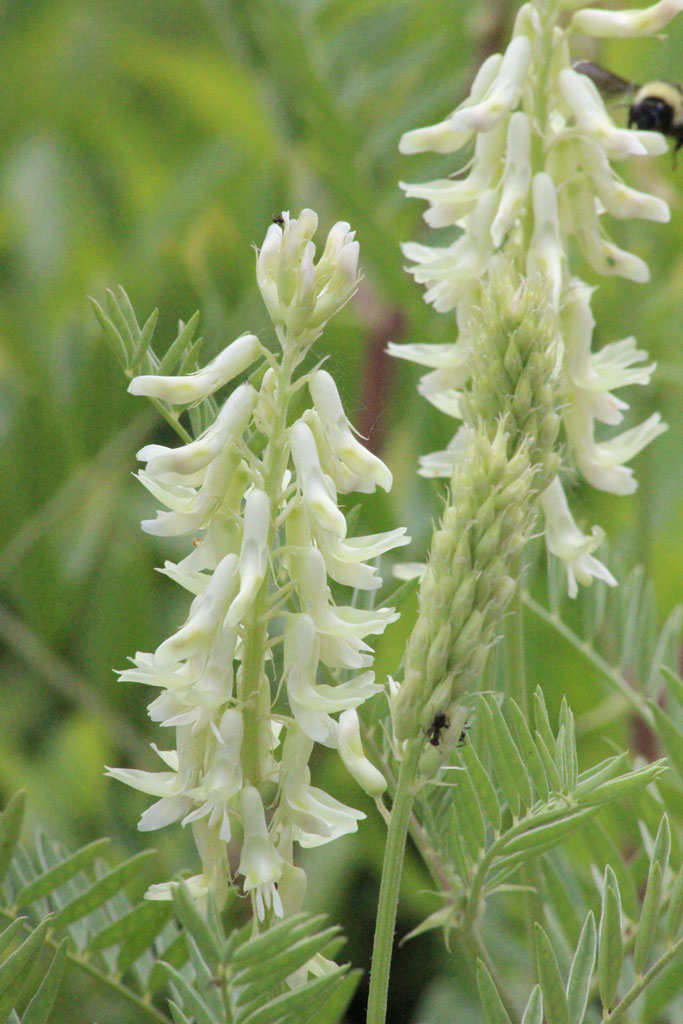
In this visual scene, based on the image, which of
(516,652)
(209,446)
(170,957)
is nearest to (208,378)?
(209,446)

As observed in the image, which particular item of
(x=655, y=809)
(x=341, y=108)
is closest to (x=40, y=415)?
(x=341, y=108)

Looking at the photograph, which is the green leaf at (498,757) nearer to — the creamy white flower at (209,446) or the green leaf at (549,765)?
the green leaf at (549,765)

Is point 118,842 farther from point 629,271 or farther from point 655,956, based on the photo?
point 629,271

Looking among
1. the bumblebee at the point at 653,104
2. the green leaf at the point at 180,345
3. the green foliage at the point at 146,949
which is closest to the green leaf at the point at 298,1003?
the green foliage at the point at 146,949

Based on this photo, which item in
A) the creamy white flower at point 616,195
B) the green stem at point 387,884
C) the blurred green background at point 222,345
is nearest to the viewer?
the green stem at point 387,884

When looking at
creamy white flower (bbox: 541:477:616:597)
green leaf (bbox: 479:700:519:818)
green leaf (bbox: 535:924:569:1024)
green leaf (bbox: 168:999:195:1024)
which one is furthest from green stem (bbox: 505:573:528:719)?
green leaf (bbox: 168:999:195:1024)

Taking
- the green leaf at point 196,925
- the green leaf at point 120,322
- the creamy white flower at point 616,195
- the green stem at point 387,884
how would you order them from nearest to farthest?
the green leaf at point 196,925, the green stem at point 387,884, the green leaf at point 120,322, the creamy white flower at point 616,195
